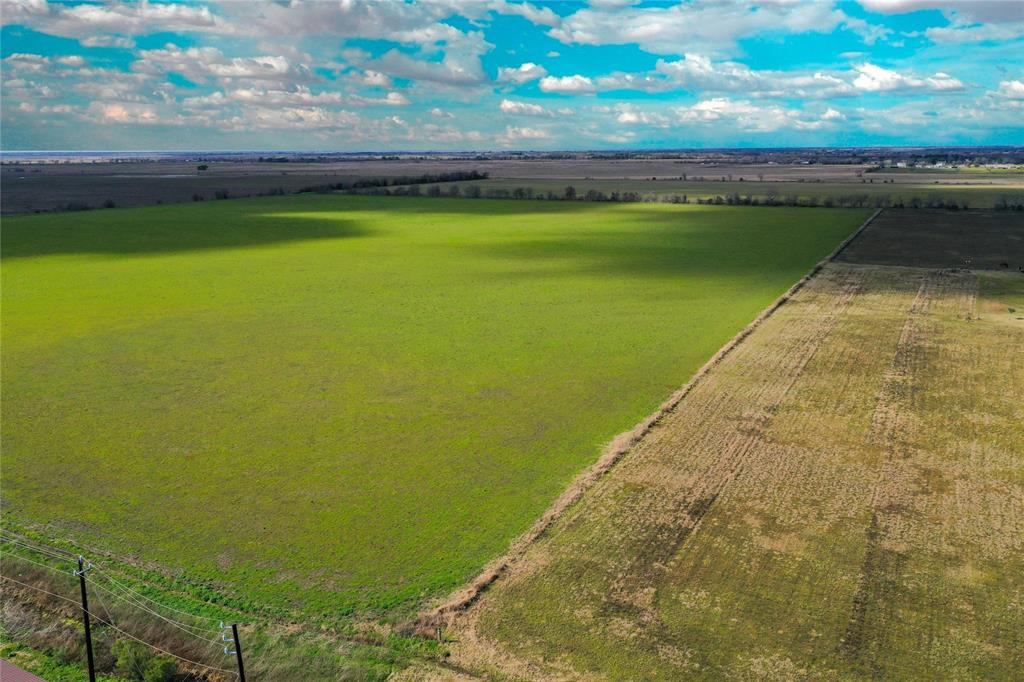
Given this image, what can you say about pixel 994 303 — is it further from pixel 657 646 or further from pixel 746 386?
pixel 657 646

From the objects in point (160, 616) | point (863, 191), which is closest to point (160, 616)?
point (160, 616)

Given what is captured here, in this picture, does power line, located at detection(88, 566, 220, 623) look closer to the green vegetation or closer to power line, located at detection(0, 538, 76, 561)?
power line, located at detection(0, 538, 76, 561)

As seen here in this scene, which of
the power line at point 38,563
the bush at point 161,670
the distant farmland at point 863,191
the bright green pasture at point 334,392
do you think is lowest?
the bush at point 161,670

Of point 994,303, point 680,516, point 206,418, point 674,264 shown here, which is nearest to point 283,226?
point 674,264

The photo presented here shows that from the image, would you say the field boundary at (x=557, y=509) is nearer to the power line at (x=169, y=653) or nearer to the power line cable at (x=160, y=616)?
the power line at (x=169, y=653)

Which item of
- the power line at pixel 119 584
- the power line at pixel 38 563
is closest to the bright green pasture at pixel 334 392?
the power line at pixel 119 584

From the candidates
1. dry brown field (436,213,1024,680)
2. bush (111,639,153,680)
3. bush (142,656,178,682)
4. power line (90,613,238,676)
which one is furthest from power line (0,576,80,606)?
dry brown field (436,213,1024,680)

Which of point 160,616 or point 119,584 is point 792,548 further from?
point 119,584
